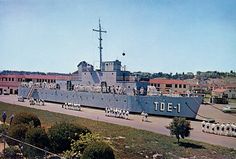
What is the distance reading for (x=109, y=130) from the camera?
27.4 meters

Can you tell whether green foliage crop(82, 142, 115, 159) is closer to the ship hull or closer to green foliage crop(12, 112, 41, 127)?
green foliage crop(12, 112, 41, 127)

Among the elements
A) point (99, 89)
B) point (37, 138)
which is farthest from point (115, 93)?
point (37, 138)

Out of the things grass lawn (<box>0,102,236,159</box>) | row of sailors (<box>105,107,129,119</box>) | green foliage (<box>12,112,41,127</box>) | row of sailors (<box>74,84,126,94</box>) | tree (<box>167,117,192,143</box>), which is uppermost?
row of sailors (<box>74,84,126,94</box>)

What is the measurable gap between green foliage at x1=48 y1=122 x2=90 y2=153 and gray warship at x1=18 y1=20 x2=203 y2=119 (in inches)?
1003

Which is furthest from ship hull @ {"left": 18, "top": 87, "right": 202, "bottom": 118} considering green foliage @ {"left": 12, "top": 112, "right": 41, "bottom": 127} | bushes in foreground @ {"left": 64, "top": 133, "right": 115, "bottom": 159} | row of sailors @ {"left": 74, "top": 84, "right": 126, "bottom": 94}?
bushes in foreground @ {"left": 64, "top": 133, "right": 115, "bottom": 159}

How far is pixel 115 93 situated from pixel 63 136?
32218 millimetres

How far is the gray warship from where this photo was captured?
4059cm

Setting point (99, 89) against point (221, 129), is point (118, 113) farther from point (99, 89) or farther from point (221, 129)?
point (221, 129)

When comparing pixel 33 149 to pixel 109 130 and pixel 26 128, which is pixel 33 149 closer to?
pixel 26 128

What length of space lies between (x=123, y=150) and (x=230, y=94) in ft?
250

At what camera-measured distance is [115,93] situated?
159 feet

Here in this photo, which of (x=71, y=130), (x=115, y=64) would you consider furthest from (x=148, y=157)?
(x=115, y=64)

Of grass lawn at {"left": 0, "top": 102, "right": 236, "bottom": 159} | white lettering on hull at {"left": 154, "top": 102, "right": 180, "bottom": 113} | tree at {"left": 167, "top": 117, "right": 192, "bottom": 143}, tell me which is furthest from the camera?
white lettering on hull at {"left": 154, "top": 102, "right": 180, "bottom": 113}

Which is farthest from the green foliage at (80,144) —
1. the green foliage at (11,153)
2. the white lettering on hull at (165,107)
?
the white lettering on hull at (165,107)
